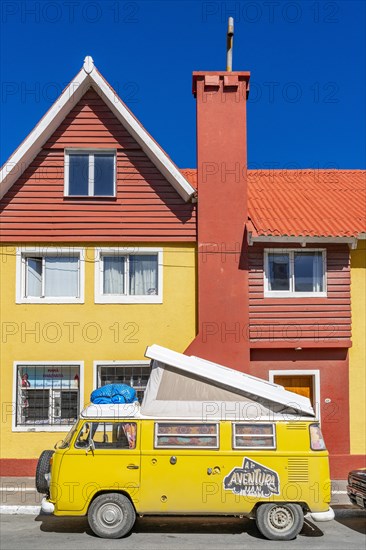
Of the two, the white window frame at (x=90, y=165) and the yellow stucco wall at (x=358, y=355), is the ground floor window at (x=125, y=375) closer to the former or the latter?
the white window frame at (x=90, y=165)

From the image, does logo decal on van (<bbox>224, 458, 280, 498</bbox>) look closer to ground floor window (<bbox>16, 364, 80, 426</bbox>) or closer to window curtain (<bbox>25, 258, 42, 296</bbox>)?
ground floor window (<bbox>16, 364, 80, 426</bbox>)

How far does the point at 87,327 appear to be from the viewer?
1350 centimetres

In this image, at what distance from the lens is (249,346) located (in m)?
13.3

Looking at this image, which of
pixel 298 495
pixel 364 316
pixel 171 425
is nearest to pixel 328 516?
pixel 298 495

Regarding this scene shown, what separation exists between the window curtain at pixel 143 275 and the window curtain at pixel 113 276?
0.68 feet

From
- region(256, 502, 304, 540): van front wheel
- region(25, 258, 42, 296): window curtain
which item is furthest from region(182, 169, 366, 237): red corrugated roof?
region(256, 502, 304, 540): van front wheel

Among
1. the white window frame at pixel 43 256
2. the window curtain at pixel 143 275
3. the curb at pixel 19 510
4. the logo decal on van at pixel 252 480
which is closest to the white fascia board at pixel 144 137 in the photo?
the window curtain at pixel 143 275

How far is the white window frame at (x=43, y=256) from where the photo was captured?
13.6 metres

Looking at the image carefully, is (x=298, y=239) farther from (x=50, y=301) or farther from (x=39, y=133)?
(x=39, y=133)

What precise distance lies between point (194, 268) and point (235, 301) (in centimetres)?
121

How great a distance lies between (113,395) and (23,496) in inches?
124

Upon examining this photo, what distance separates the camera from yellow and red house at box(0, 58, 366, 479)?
13.4 metres

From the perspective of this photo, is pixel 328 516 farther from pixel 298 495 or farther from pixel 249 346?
pixel 249 346

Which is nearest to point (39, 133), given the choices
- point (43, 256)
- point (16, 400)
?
point (43, 256)
